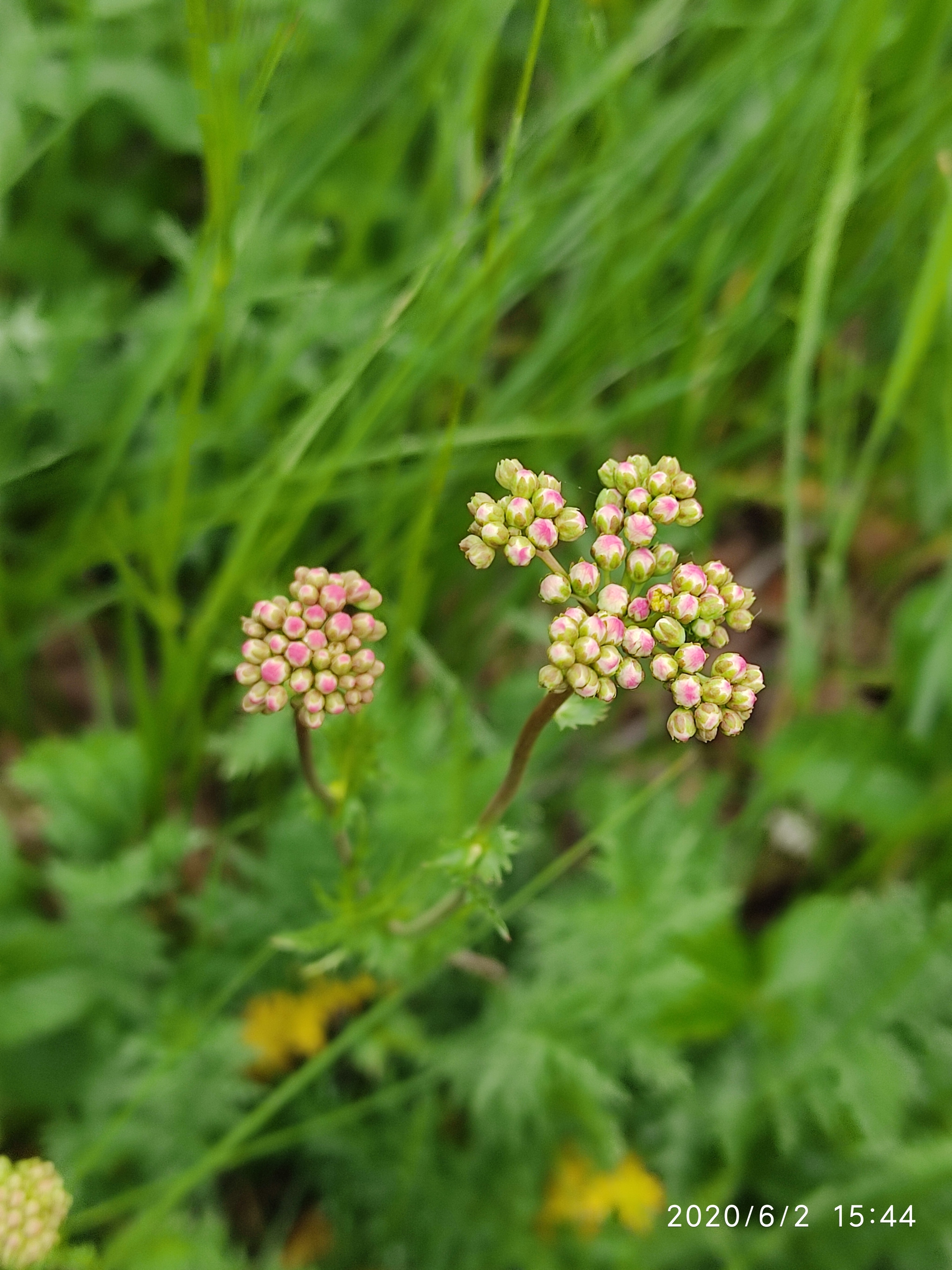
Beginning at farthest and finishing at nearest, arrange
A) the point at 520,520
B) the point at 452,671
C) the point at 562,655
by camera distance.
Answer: the point at 452,671, the point at 520,520, the point at 562,655

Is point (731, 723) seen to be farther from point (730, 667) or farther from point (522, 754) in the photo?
point (522, 754)

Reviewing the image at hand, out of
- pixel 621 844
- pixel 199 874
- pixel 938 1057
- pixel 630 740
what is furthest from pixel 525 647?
pixel 938 1057

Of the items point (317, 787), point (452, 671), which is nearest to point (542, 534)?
point (317, 787)

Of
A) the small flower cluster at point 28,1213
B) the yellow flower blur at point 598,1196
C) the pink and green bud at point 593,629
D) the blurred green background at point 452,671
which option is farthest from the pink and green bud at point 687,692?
the yellow flower blur at point 598,1196

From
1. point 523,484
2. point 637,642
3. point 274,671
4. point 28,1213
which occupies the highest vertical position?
point 523,484

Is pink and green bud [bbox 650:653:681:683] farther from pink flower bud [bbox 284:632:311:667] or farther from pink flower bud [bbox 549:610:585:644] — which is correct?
pink flower bud [bbox 284:632:311:667]
